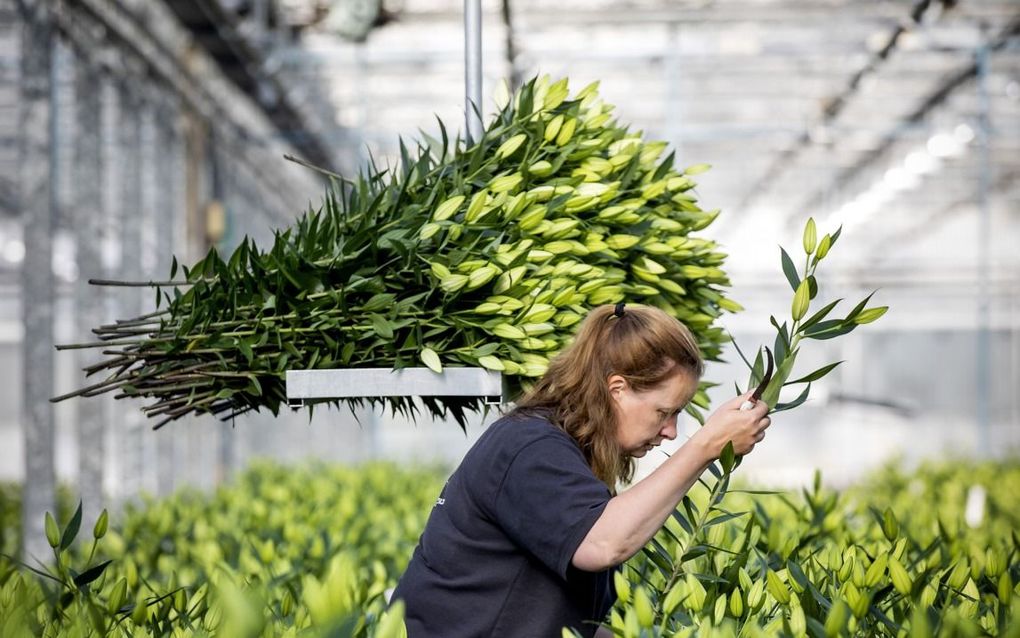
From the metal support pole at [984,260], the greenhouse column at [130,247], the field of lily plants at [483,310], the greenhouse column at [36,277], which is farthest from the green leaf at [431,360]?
the metal support pole at [984,260]

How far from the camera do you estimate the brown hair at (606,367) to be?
6.49 feet

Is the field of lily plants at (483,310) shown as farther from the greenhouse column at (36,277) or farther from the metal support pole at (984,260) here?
the metal support pole at (984,260)

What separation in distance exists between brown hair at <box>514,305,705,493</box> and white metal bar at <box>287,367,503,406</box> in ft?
0.45

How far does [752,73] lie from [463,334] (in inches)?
377

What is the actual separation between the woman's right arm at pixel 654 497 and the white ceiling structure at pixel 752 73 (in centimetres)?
644

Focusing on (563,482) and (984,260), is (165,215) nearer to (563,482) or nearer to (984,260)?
(984,260)

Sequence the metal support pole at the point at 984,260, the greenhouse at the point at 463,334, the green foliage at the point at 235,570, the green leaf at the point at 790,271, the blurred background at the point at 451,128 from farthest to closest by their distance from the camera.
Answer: the metal support pole at the point at 984,260 < the blurred background at the point at 451,128 < the greenhouse at the point at 463,334 < the green leaf at the point at 790,271 < the green foliage at the point at 235,570

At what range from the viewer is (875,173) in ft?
54.4

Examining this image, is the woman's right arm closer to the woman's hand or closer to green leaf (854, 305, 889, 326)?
the woman's hand

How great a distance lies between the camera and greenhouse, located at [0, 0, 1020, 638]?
1.96 metres

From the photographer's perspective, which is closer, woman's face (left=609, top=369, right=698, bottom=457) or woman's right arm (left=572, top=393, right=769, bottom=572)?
woman's right arm (left=572, top=393, right=769, bottom=572)

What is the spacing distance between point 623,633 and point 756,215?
18.7 m

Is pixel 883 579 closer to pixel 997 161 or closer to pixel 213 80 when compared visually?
pixel 213 80

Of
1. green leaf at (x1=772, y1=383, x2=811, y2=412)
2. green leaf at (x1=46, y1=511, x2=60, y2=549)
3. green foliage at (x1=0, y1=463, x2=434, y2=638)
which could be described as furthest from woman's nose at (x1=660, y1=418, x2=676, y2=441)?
green leaf at (x1=46, y1=511, x2=60, y2=549)
